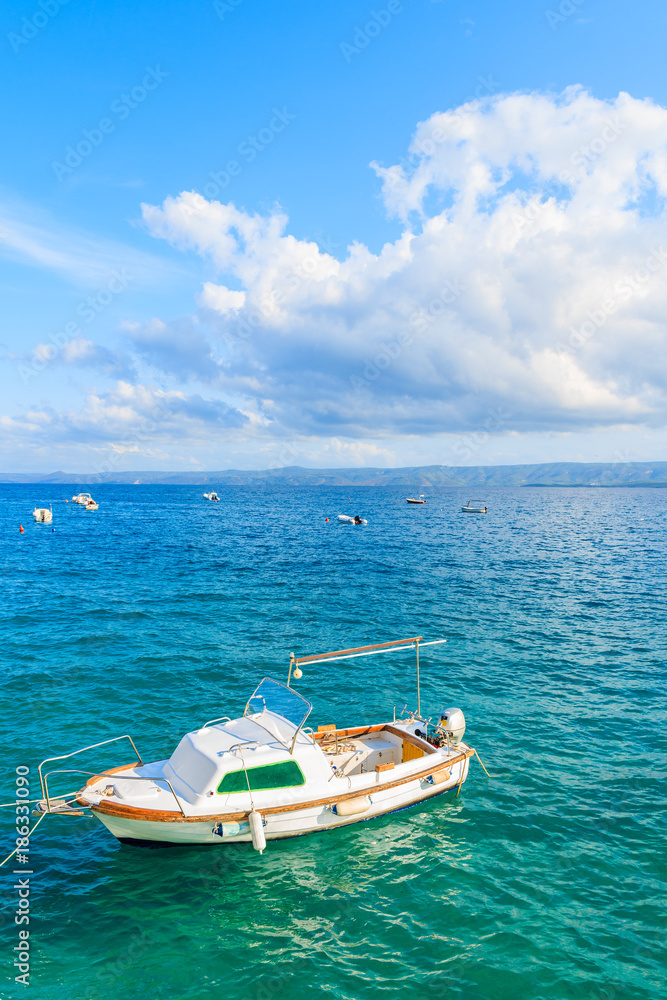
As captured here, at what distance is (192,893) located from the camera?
47.1ft

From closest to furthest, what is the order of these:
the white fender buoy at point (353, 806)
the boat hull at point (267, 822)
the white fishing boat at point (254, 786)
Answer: the boat hull at point (267, 822), the white fishing boat at point (254, 786), the white fender buoy at point (353, 806)

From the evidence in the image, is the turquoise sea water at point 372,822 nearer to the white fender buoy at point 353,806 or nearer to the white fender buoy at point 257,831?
the white fender buoy at point 257,831

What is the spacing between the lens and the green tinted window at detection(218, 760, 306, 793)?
1559 centimetres

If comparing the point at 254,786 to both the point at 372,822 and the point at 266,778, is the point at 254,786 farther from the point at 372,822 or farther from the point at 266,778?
the point at 372,822

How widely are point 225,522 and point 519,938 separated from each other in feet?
356

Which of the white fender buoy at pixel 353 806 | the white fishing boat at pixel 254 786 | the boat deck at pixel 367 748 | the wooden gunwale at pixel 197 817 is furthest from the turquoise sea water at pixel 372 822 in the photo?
the boat deck at pixel 367 748

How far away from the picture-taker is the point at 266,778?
15.9 m

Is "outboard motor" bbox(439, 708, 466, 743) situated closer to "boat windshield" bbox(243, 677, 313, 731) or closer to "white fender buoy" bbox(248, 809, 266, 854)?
"boat windshield" bbox(243, 677, 313, 731)

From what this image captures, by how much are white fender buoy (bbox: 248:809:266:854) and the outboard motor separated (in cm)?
765

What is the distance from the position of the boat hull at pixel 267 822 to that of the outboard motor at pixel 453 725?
1771mm

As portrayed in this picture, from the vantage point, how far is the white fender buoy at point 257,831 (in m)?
15.1

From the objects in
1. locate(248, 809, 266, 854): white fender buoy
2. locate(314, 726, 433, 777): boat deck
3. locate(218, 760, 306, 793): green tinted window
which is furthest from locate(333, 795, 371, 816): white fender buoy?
locate(248, 809, 266, 854): white fender buoy

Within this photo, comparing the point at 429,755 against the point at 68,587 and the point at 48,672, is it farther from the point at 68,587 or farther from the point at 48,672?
the point at 68,587

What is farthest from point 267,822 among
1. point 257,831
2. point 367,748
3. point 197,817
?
point 367,748
